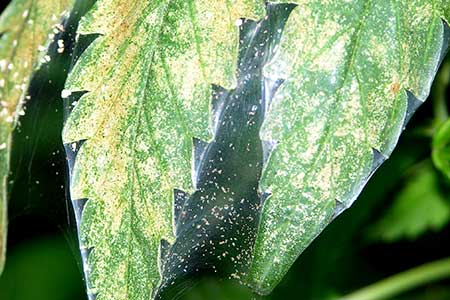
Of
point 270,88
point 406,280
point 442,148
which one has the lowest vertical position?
point 406,280

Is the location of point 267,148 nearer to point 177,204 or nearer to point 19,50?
point 177,204

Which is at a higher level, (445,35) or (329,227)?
(445,35)

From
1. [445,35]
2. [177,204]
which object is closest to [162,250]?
[177,204]

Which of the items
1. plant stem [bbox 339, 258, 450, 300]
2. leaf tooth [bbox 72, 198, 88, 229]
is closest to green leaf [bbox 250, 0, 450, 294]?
leaf tooth [bbox 72, 198, 88, 229]

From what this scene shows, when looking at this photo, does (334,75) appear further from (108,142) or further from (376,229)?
(376,229)

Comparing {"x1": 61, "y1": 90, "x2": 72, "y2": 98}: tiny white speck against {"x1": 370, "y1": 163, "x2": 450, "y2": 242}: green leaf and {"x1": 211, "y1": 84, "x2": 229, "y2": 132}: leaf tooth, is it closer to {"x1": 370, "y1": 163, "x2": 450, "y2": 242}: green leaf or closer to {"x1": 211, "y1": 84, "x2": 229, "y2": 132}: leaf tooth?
{"x1": 211, "y1": 84, "x2": 229, "y2": 132}: leaf tooth
